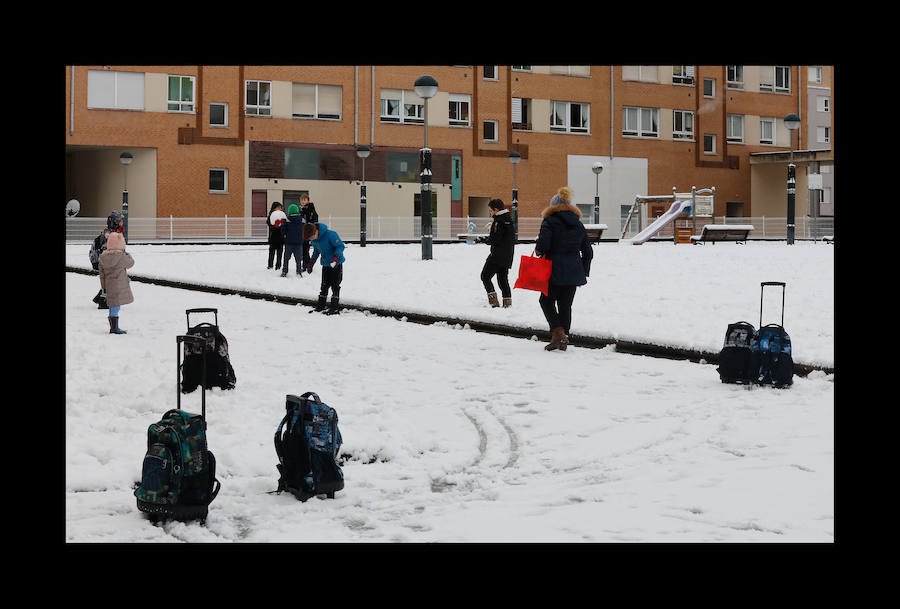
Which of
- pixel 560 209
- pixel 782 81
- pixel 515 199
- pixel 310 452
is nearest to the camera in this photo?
pixel 310 452

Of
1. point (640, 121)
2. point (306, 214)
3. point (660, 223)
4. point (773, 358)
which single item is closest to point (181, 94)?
point (660, 223)

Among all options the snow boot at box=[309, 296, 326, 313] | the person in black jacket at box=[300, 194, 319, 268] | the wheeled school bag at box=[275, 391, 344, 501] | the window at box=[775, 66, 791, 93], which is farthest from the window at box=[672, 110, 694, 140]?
the wheeled school bag at box=[275, 391, 344, 501]

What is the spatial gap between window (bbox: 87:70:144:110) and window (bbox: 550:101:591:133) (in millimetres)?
19136

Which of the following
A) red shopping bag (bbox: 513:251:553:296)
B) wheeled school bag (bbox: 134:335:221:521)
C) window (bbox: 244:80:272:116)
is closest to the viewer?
wheeled school bag (bbox: 134:335:221:521)

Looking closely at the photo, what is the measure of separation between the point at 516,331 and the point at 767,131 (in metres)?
48.1

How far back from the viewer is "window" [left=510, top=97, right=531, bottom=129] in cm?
5100

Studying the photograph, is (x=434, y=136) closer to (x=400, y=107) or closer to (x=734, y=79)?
(x=400, y=107)

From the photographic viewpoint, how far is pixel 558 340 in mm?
11609

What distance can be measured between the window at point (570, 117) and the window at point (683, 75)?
213 inches

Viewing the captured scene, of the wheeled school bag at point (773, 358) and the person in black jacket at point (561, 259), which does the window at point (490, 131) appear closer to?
the person in black jacket at point (561, 259)

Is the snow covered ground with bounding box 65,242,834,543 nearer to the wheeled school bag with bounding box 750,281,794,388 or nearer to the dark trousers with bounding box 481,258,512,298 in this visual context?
the wheeled school bag with bounding box 750,281,794,388
